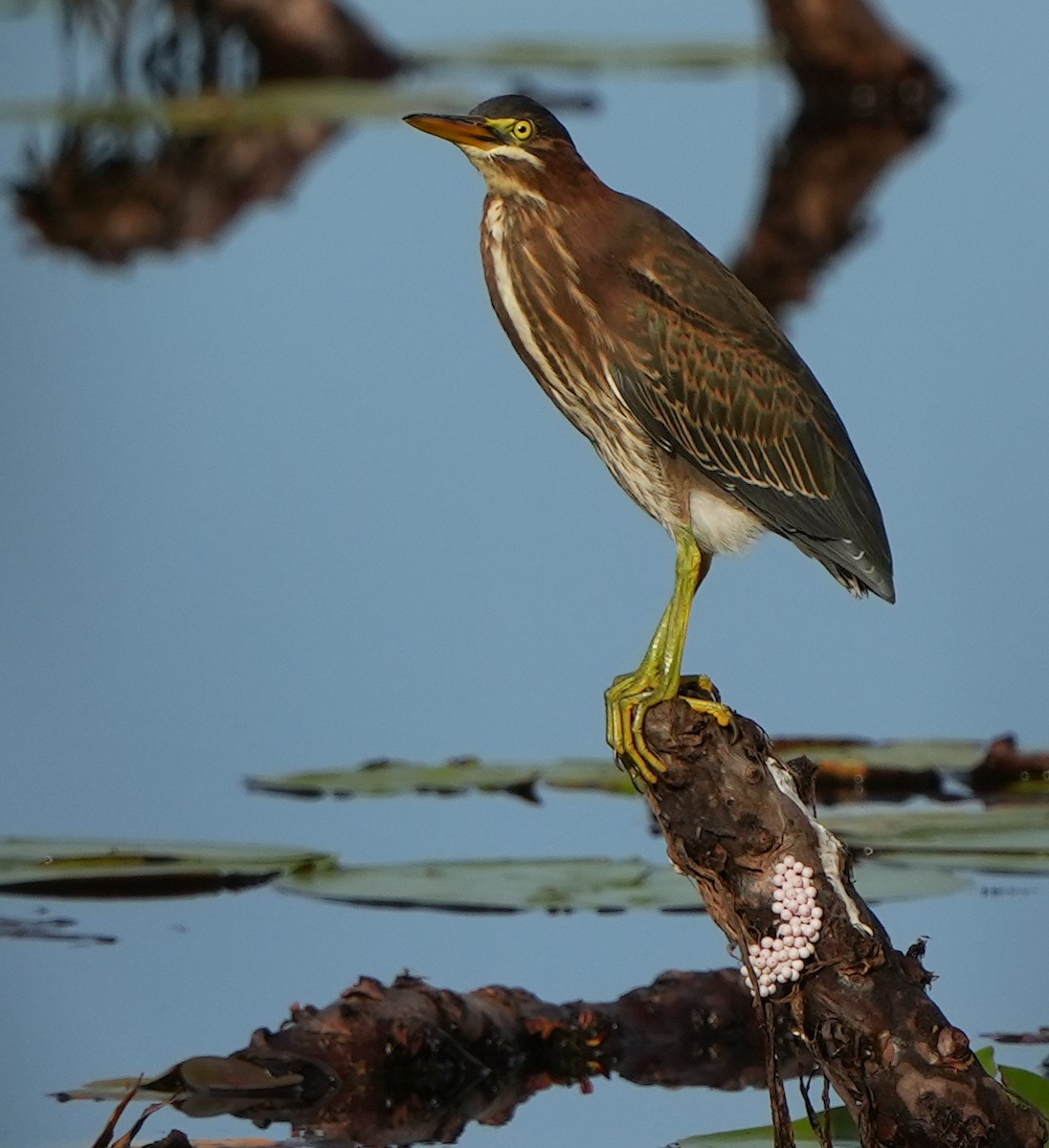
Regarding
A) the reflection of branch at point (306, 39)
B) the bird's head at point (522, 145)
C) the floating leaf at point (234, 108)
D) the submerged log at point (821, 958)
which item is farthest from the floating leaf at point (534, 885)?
the reflection of branch at point (306, 39)

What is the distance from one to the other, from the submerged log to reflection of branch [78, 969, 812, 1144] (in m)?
0.52

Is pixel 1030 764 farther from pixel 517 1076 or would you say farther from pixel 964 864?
pixel 517 1076

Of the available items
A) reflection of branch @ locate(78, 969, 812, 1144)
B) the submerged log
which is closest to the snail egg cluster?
the submerged log

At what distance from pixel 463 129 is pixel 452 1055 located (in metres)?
1.45

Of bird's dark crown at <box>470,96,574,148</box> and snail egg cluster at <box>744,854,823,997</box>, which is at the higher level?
bird's dark crown at <box>470,96,574,148</box>

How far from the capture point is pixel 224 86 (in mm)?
14539

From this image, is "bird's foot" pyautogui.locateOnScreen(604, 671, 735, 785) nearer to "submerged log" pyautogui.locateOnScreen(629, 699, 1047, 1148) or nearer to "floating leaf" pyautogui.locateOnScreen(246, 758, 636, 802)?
"submerged log" pyautogui.locateOnScreen(629, 699, 1047, 1148)

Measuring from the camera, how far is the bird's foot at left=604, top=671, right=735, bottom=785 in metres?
2.96

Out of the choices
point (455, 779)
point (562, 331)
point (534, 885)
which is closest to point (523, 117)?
point (562, 331)

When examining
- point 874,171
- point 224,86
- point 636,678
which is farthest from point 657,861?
point 224,86

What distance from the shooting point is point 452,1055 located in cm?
352

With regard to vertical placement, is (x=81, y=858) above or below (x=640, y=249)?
→ below

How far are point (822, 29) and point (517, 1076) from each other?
1012cm

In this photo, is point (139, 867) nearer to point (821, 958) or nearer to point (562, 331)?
point (562, 331)
